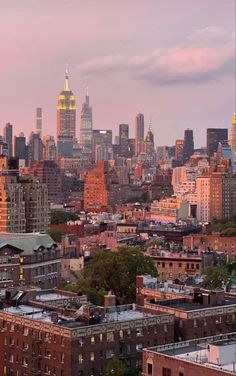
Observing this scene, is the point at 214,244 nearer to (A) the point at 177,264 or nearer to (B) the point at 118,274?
(A) the point at 177,264

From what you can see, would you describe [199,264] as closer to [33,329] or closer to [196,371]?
[33,329]

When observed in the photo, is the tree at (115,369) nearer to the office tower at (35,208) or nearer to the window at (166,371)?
the window at (166,371)

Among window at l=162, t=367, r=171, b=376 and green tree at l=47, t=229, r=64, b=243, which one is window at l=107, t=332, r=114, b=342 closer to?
window at l=162, t=367, r=171, b=376

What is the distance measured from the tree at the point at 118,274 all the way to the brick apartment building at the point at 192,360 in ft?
110

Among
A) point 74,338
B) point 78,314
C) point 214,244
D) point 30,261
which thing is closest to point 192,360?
point 74,338

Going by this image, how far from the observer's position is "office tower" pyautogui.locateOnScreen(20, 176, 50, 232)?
151 m

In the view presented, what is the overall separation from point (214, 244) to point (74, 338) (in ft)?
282

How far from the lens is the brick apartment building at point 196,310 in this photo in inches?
2635

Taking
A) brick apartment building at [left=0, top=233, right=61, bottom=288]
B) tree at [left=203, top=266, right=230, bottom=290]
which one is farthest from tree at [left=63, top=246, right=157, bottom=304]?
tree at [left=203, top=266, right=230, bottom=290]

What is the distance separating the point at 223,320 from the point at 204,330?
222 centimetres

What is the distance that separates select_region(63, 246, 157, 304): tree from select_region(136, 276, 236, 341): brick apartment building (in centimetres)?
1457

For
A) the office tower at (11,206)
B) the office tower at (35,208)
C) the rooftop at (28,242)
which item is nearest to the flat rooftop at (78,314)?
the rooftop at (28,242)

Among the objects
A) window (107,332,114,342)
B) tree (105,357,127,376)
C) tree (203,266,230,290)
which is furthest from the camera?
tree (203,266,230,290)

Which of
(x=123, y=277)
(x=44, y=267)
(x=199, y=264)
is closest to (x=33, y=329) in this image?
(x=123, y=277)
